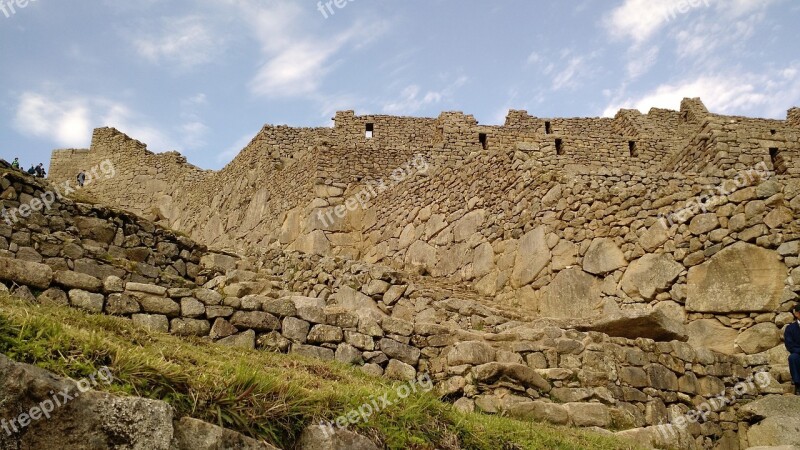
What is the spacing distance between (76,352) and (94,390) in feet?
1.41

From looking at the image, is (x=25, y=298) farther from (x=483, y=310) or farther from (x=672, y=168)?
(x=672, y=168)

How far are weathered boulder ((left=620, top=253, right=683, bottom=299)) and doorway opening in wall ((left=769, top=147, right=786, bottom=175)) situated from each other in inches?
205

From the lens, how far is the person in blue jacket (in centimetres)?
693

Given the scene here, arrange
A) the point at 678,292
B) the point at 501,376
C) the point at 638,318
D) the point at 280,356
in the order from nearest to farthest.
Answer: the point at 280,356 < the point at 501,376 < the point at 638,318 < the point at 678,292

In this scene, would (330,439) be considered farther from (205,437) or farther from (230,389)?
(205,437)

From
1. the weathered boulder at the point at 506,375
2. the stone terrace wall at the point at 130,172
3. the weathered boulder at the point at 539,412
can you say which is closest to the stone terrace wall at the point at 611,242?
the weathered boulder at the point at 506,375

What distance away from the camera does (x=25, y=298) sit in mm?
5258

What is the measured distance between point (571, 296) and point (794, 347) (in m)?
Result: 3.43

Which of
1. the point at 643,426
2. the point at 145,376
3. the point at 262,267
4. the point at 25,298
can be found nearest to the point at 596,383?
the point at 643,426

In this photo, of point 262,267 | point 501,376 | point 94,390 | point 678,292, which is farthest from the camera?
point 262,267

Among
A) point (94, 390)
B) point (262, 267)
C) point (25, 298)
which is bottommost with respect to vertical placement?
point (94, 390)

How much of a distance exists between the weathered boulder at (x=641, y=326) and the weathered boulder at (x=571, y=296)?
1857mm

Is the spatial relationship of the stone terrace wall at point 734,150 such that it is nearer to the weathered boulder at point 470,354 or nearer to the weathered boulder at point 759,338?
the weathered boulder at point 759,338

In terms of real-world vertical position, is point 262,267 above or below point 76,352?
above
